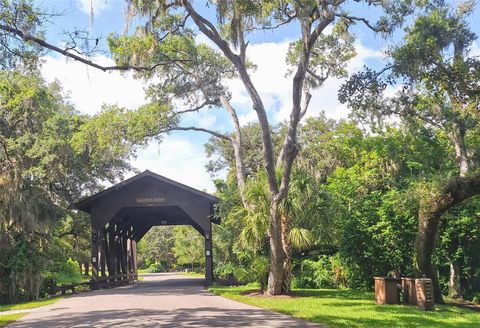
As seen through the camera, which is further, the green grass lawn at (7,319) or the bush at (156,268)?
the bush at (156,268)

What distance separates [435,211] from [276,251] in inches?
215

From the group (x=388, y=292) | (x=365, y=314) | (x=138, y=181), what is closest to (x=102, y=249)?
(x=138, y=181)

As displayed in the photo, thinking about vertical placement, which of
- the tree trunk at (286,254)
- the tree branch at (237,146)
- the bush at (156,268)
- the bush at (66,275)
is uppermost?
the tree branch at (237,146)

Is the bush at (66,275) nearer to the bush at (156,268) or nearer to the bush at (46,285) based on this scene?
the bush at (46,285)

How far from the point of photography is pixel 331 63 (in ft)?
67.4

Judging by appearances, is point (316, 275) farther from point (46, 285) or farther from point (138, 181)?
point (46, 285)

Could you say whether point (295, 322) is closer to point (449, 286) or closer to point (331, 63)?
point (449, 286)

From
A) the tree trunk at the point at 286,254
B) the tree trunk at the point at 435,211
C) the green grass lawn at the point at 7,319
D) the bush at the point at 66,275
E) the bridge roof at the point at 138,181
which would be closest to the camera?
the green grass lawn at the point at 7,319

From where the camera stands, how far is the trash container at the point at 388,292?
13711 millimetres

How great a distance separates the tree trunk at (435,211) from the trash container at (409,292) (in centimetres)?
97

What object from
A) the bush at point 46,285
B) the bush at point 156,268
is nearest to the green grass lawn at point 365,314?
the bush at point 46,285

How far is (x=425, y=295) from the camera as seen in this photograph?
12.3 meters

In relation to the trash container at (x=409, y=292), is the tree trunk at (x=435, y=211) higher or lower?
higher

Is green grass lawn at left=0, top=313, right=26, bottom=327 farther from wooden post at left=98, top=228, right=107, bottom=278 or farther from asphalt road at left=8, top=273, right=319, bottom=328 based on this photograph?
wooden post at left=98, top=228, right=107, bottom=278
